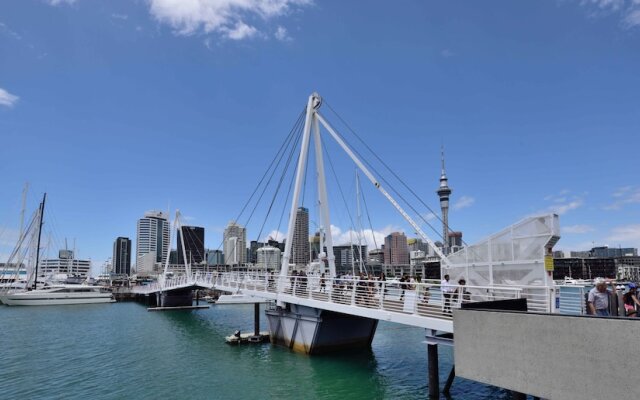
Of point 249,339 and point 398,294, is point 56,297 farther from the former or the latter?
point 398,294

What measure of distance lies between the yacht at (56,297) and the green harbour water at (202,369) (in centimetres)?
4012

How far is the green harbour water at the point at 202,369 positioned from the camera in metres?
19.8

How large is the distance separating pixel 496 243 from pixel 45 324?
50204 millimetres

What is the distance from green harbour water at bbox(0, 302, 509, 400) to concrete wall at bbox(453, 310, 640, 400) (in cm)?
941

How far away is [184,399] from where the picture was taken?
1891 cm

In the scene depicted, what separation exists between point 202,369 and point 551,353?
68.9 feet

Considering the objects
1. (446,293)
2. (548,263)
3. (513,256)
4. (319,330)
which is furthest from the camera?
(319,330)

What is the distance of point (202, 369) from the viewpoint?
81.6 ft

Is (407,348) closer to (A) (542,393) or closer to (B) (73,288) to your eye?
(A) (542,393)

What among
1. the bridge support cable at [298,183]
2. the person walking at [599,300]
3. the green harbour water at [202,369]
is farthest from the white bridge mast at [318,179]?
the person walking at [599,300]

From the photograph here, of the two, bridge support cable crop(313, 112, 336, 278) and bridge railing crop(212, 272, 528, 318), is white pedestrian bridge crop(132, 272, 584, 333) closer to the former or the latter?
bridge railing crop(212, 272, 528, 318)

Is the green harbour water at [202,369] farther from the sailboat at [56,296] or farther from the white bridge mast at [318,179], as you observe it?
the sailboat at [56,296]

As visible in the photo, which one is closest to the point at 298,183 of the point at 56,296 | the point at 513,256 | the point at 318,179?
the point at 318,179

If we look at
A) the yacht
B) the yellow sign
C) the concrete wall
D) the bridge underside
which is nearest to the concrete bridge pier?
the yacht
